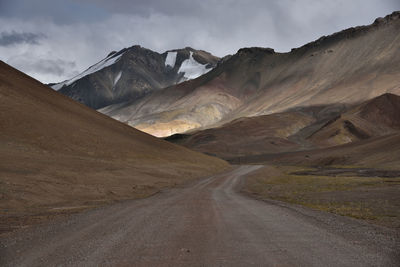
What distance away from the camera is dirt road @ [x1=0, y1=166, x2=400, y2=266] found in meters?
9.07

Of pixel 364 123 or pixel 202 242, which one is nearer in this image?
pixel 202 242

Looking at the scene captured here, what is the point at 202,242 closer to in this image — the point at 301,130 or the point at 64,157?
the point at 64,157

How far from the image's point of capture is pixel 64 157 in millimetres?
46688

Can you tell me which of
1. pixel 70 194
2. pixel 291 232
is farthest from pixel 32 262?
pixel 70 194

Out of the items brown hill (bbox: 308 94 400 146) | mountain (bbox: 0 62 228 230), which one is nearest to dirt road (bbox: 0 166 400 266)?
mountain (bbox: 0 62 228 230)

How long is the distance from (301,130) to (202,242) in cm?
17117

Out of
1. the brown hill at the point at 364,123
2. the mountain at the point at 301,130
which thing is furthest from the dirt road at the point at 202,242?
the brown hill at the point at 364,123

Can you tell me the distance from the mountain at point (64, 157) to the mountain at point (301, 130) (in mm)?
66287

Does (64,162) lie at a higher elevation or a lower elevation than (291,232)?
higher

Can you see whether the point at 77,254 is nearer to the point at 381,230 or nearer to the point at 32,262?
the point at 32,262

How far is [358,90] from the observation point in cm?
19000

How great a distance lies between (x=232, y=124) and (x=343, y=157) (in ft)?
310

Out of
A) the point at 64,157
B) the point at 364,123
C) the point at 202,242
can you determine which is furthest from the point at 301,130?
Result: the point at 202,242

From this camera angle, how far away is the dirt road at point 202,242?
9.07 meters
